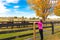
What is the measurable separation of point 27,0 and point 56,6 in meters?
8.85

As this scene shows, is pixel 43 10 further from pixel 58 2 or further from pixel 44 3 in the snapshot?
pixel 58 2

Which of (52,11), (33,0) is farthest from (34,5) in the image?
(52,11)

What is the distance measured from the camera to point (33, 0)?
53.7 meters

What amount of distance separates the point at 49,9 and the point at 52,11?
1.71 meters

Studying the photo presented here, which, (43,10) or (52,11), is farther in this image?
(52,11)

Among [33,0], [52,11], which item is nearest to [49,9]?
[52,11]

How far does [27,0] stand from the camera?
56.1 m

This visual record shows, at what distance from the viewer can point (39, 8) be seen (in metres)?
→ 52.8

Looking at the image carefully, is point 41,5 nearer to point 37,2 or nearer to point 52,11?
point 37,2

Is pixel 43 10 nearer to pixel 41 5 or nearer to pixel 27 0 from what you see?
pixel 41 5

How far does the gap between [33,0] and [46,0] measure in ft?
12.7

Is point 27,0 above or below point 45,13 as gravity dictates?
above

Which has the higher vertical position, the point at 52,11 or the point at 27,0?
the point at 27,0

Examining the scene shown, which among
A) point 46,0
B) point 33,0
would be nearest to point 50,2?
point 46,0
